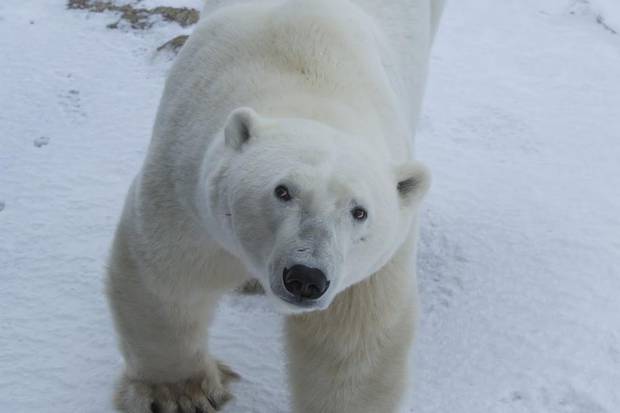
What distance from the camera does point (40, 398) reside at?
3.24m

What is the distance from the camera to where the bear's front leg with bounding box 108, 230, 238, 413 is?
9.52ft

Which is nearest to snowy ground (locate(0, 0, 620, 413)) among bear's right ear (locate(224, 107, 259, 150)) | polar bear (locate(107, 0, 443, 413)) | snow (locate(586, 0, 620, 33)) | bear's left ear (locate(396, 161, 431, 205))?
snow (locate(586, 0, 620, 33))

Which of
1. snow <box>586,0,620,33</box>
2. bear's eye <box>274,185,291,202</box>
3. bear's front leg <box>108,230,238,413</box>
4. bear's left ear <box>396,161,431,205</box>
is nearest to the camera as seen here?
bear's eye <box>274,185,291,202</box>

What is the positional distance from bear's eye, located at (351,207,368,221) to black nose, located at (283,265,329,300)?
200mm

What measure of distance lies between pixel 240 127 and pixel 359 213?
378 mm

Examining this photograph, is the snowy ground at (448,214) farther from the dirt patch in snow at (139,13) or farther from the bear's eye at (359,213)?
the bear's eye at (359,213)

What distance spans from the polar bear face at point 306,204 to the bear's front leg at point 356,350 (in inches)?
10.5

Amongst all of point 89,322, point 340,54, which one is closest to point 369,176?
point 340,54

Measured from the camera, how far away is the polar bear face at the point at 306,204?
202cm

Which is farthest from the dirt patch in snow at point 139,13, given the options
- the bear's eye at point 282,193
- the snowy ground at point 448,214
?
the bear's eye at point 282,193

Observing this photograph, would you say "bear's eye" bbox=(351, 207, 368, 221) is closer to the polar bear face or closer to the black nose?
the polar bear face

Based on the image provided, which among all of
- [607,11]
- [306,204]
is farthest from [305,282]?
[607,11]

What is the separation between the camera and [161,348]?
3.08 metres

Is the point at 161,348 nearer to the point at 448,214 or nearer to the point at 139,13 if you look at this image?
the point at 448,214
